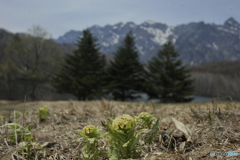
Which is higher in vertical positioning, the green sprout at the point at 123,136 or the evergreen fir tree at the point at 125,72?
the evergreen fir tree at the point at 125,72

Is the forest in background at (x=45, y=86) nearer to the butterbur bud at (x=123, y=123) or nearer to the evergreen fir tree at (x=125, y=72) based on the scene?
the evergreen fir tree at (x=125, y=72)

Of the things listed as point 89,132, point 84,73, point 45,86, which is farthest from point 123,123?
point 45,86

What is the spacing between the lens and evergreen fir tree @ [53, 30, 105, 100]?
22961mm

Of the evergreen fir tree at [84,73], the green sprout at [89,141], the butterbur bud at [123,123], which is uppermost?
the evergreen fir tree at [84,73]

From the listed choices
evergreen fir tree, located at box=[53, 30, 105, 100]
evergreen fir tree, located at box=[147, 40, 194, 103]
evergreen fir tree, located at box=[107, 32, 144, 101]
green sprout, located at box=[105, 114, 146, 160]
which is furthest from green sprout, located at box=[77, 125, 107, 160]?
evergreen fir tree, located at box=[107, 32, 144, 101]

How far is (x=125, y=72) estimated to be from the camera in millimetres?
26203

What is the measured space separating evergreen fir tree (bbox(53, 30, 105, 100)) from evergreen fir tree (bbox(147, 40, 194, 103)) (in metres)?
A: 8.06

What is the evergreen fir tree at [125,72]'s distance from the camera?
83.9 feet

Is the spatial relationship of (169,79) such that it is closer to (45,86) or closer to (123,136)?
(123,136)

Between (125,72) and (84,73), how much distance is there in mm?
6452

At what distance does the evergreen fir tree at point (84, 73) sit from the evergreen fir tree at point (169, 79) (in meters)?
8.06

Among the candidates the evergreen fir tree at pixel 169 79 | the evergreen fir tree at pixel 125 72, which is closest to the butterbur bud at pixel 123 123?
the evergreen fir tree at pixel 169 79

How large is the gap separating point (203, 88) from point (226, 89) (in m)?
7.19

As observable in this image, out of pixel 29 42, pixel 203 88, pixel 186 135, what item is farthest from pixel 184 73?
pixel 203 88
